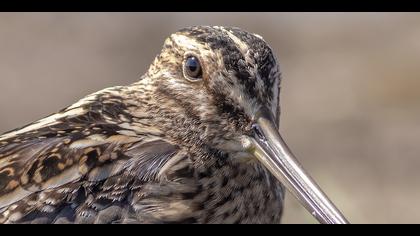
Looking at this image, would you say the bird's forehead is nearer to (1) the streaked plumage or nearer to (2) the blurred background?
(1) the streaked plumage

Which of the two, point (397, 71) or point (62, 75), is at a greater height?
point (62, 75)

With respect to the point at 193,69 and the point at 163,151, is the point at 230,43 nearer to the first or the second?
the point at 193,69

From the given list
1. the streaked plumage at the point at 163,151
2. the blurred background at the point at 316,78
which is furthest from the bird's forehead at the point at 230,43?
the blurred background at the point at 316,78

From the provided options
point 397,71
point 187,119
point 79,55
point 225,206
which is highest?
point 187,119

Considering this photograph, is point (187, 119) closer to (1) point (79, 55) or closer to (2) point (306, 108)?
(2) point (306, 108)

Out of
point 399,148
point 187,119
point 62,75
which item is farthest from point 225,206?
point 62,75

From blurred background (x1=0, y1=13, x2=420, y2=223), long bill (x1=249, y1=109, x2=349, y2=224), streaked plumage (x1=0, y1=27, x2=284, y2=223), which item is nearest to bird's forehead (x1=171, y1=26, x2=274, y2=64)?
streaked plumage (x1=0, y1=27, x2=284, y2=223)
